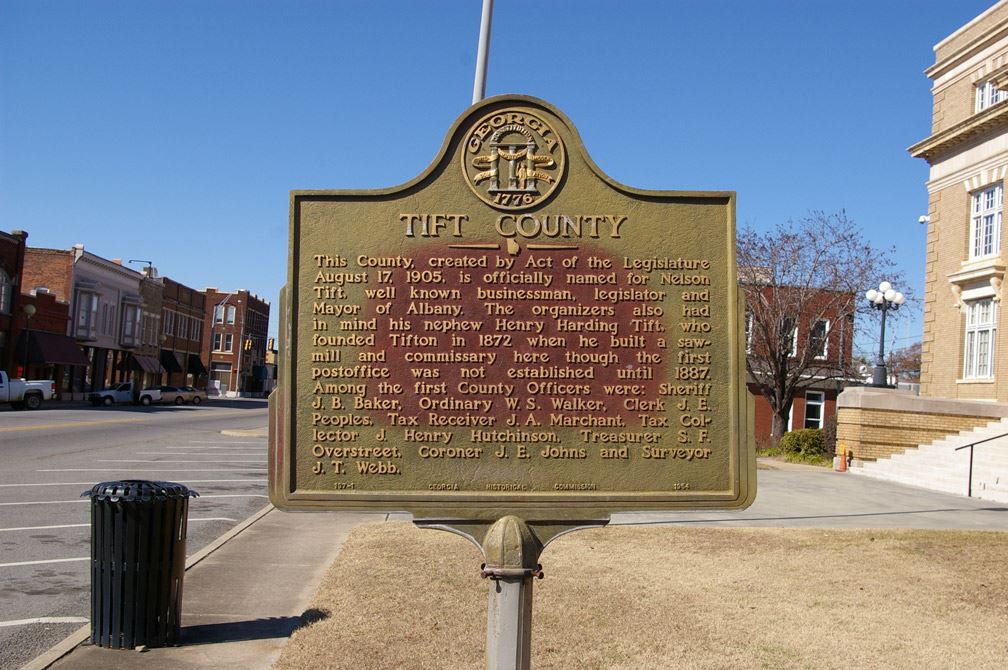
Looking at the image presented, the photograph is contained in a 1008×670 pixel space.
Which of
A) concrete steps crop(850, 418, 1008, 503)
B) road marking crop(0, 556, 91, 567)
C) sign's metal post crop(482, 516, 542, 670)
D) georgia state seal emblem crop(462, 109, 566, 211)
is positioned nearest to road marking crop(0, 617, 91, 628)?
road marking crop(0, 556, 91, 567)

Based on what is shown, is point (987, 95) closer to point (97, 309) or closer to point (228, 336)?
point (97, 309)

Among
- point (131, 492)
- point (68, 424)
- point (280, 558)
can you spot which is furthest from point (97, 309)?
point (131, 492)

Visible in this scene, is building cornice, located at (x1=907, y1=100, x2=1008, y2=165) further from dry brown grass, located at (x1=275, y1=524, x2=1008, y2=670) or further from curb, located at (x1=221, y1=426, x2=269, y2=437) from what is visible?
curb, located at (x1=221, y1=426, x2=269, y2=437)

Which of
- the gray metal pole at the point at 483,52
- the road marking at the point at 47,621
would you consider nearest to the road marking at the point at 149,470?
the road marking at the point at 47,621

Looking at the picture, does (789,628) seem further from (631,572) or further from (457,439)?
(457,439)

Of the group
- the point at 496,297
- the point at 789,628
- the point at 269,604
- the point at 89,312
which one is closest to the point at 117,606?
the point at 269,604

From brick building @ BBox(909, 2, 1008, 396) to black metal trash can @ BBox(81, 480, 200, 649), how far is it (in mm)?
23782

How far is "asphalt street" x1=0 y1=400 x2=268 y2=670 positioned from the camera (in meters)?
7.20

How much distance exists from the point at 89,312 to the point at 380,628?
5668 centimetres

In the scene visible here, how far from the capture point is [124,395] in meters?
52.3

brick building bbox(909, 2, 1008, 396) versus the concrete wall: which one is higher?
brick building bbox(909, 2, 1008, 396)

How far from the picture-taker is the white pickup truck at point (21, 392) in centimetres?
3791

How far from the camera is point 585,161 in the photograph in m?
4.82

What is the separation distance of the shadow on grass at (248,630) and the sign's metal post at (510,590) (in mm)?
2660
